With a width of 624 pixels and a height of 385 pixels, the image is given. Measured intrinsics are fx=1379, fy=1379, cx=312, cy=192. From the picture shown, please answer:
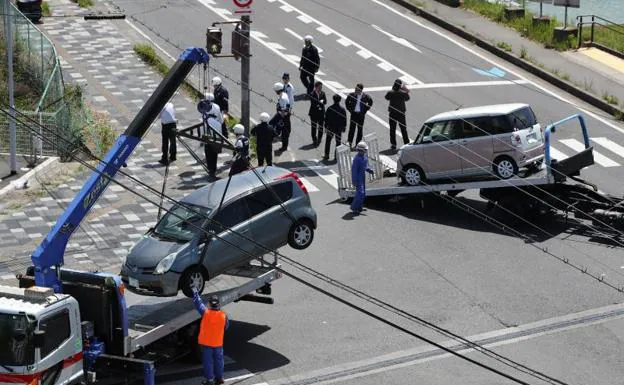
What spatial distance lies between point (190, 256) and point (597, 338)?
7.13m

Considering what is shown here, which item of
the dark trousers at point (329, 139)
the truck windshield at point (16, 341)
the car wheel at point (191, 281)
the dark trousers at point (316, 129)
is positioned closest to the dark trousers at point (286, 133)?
the dark trousers at point (316, 129)

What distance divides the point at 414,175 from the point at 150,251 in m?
9.26

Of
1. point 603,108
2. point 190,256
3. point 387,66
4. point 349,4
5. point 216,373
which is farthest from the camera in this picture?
point 349,4

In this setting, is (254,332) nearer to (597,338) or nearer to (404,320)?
(404,320)

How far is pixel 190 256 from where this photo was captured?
23156 millimetres

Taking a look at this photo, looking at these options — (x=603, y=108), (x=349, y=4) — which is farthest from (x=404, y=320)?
(x=349, y=4)

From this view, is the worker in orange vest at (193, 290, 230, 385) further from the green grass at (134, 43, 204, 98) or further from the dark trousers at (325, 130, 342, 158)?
the green grass at (134, 43, 204, 98)

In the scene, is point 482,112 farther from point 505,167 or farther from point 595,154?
point 595,154

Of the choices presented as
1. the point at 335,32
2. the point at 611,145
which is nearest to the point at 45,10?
the point at 335,32

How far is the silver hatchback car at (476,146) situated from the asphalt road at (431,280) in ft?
3.49

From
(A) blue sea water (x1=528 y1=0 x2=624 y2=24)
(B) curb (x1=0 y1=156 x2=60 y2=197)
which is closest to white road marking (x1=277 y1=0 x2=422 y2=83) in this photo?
(B) curb (x1=0 y1=156 x2=60 y2=197)

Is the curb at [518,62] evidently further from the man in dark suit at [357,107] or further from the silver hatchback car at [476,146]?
the silver hatchback car at [476,146]

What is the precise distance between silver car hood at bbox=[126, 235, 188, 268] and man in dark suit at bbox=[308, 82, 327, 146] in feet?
39.2

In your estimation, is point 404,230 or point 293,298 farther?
point 404,230
